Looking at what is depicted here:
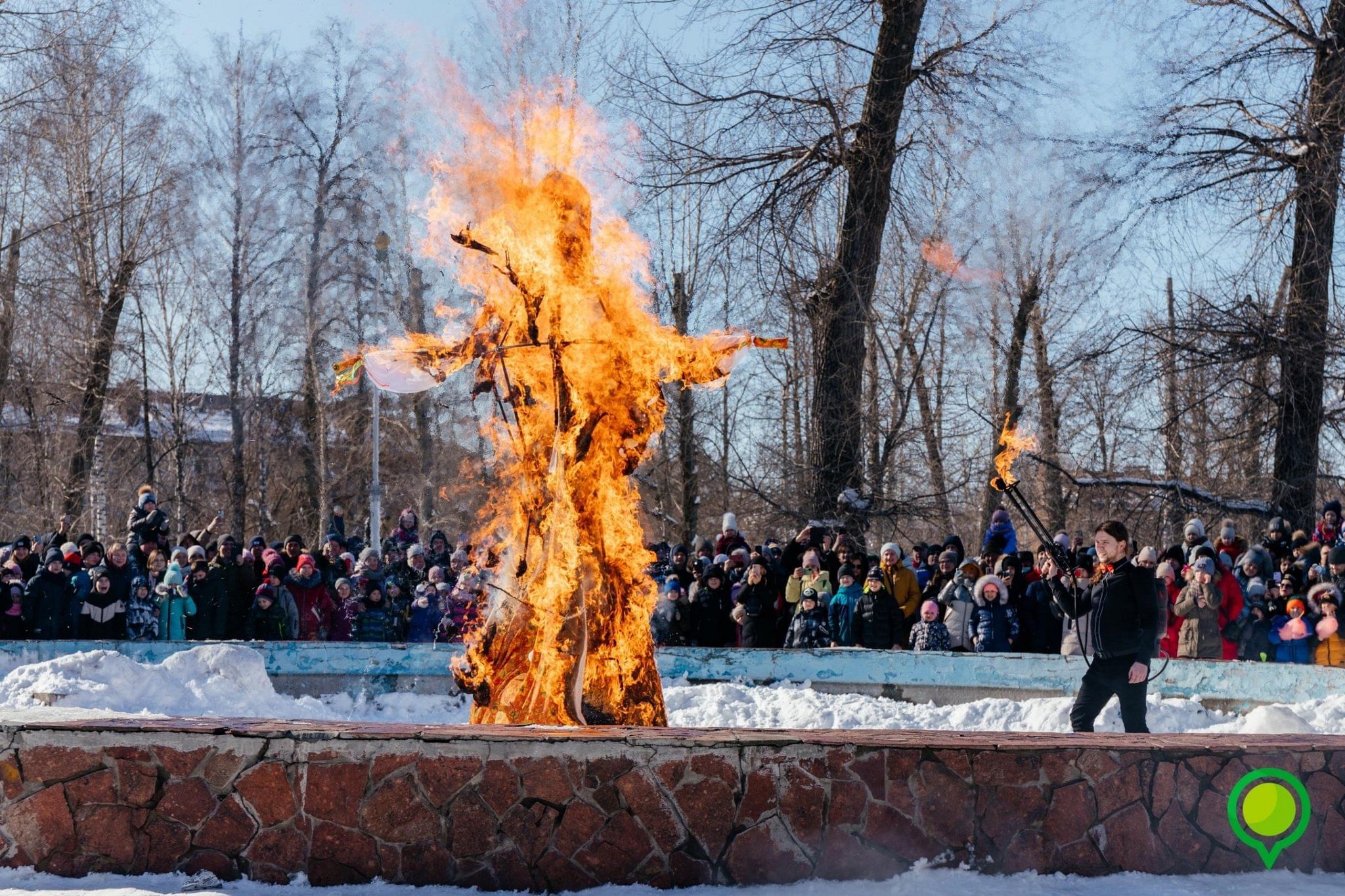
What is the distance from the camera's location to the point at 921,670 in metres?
12.3

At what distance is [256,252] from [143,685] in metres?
23.9

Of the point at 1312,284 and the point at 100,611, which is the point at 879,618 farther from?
the point at 100,611

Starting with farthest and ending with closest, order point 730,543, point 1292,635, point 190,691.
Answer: point 730,543 → point 1292,635 → point 190,691

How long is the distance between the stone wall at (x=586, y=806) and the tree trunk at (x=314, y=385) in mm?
30413

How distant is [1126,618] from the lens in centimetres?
812

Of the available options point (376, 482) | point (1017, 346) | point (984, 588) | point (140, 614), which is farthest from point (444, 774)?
point (1017, 346)

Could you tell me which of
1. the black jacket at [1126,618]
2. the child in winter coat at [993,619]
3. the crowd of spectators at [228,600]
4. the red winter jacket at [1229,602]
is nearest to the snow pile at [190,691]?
the crowd of spectators at [228,600]

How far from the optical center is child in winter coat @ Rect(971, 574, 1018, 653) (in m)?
12.9

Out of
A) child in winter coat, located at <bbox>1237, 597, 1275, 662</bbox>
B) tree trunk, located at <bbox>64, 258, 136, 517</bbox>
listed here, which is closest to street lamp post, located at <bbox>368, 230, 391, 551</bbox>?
tree trunk, located at <bbox>64, 258, 136, 517</bbox>

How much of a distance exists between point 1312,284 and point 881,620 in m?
8.38

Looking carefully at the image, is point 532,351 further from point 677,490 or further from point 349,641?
point 677,490

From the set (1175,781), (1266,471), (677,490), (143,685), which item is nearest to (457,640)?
(143,685)

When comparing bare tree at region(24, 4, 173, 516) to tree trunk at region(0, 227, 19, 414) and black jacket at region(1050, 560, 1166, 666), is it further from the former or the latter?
black jacket at region(1050, 560, 1166, 666)

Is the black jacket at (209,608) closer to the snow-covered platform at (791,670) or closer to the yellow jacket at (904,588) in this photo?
the snow-covered platform at (791,670)
